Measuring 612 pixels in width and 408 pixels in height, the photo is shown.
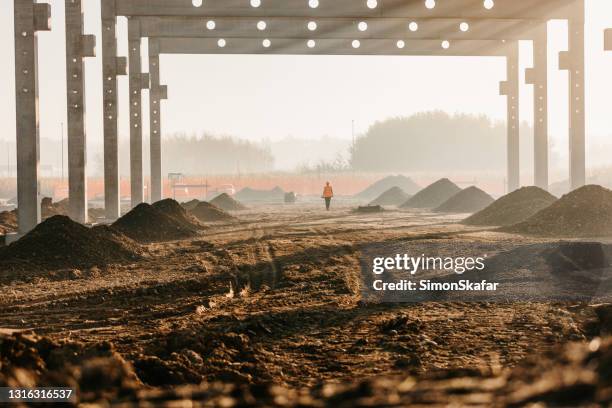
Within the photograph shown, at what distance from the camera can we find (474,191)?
40.3 m

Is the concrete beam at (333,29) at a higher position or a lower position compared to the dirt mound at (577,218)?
higher

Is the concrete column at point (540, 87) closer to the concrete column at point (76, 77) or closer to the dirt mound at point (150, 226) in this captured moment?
the dirt mound at point (150, 226)

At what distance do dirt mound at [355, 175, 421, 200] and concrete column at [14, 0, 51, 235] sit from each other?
4990 centimetres

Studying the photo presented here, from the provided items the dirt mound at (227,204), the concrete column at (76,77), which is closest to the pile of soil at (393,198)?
the dirt mound at (227,204)

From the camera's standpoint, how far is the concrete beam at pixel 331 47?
3388 cm

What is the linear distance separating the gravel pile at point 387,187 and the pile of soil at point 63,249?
169ft

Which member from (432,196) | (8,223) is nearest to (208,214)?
(8,223)

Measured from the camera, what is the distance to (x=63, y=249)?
56.9 ft

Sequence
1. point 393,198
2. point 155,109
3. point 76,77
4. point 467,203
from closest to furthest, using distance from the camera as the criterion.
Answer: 1. point 76,77
2. point 155,109
3. point 467,203
4. point 393,198

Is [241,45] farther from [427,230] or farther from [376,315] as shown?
[376,315]

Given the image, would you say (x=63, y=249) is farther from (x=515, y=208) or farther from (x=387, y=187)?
(x=387, y=187)

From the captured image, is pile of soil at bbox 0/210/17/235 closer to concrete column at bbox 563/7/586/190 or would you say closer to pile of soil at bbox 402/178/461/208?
concrete column at bbox 563/7/586/190

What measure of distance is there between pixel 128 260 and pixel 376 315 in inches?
336

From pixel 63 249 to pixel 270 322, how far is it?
8437 millimetres
